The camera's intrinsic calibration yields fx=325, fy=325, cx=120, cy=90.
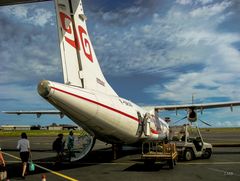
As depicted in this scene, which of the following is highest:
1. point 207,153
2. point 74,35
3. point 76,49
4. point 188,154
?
point 74,35

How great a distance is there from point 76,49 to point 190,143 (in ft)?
33.3

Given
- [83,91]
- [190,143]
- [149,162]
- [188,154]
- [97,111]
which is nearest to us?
[83,91]

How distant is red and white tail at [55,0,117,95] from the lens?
50.6 ft

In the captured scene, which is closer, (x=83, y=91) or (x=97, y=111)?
(x=83, y=91)

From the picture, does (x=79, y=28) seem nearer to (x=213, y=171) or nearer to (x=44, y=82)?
(x=44, y=82)

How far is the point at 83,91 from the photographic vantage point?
14289mm

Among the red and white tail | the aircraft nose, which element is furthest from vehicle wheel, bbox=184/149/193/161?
the aircraft nose

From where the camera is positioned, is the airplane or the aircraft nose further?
the airplane

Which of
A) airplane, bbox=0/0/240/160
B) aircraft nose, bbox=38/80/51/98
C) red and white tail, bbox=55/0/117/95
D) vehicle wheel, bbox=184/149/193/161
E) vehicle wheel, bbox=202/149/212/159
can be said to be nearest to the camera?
aircraft nose, bbox=38/80/51/98

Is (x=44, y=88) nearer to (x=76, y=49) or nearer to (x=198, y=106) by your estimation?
(x=76, y=49)

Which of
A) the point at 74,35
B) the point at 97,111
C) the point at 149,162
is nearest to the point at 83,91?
the point at 97,111

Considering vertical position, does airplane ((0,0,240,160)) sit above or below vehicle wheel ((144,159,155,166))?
above

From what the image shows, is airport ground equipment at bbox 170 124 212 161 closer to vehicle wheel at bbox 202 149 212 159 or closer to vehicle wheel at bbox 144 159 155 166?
vehicle wheel at bbox 202 149 212 159

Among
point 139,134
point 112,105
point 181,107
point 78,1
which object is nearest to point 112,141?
point 139,134
